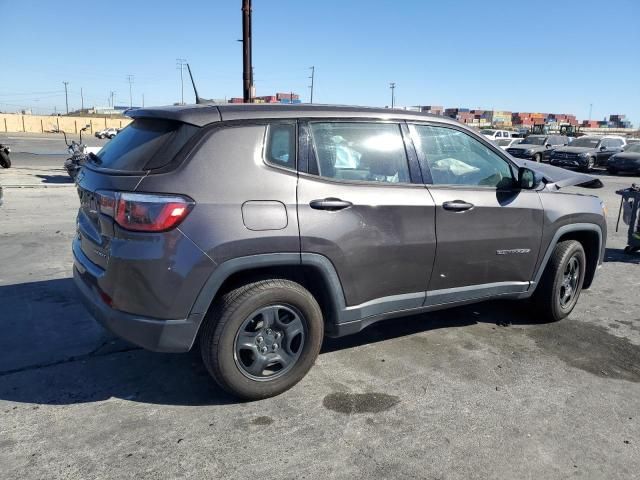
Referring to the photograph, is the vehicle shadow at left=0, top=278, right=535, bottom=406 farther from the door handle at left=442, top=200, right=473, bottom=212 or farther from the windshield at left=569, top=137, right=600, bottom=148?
the windshield at left=569, top=137, right=600, bottom=148

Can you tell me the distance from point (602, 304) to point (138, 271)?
4.68 metres

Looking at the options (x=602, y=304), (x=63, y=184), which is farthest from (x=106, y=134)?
(x=602, y=304)

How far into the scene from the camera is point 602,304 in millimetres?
5371

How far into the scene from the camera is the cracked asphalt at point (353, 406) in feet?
8.84

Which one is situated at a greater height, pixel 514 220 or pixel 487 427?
pixel 514 220

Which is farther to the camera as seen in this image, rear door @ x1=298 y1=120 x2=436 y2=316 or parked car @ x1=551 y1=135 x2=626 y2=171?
parked car @ x1=551 y1=135 x2=626 y2=171

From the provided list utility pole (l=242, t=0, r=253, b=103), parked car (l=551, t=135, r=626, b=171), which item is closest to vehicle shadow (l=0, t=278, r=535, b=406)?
utility pole (l=242, t=0, r=253, b=103)

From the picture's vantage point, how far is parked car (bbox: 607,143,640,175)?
77.3 feet

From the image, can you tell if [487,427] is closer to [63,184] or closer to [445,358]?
[445,358]

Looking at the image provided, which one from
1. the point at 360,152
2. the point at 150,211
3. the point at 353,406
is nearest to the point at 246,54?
the point at 360,152

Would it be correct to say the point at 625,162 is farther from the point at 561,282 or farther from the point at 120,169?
the point at 120,169

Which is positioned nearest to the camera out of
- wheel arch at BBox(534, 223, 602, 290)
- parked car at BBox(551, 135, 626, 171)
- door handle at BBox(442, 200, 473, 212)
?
door handle at BBox(442, 200, 473, 212)

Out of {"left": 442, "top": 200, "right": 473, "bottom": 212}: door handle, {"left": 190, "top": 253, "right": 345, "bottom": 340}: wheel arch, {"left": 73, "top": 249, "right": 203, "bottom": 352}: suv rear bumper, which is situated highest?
{"left": 442, "top": 200, "right": 473, "bottom": 212}: door handle

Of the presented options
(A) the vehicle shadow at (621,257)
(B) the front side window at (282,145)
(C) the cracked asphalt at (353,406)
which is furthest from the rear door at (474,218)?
(A) the vehicle shadow at (621,257)
